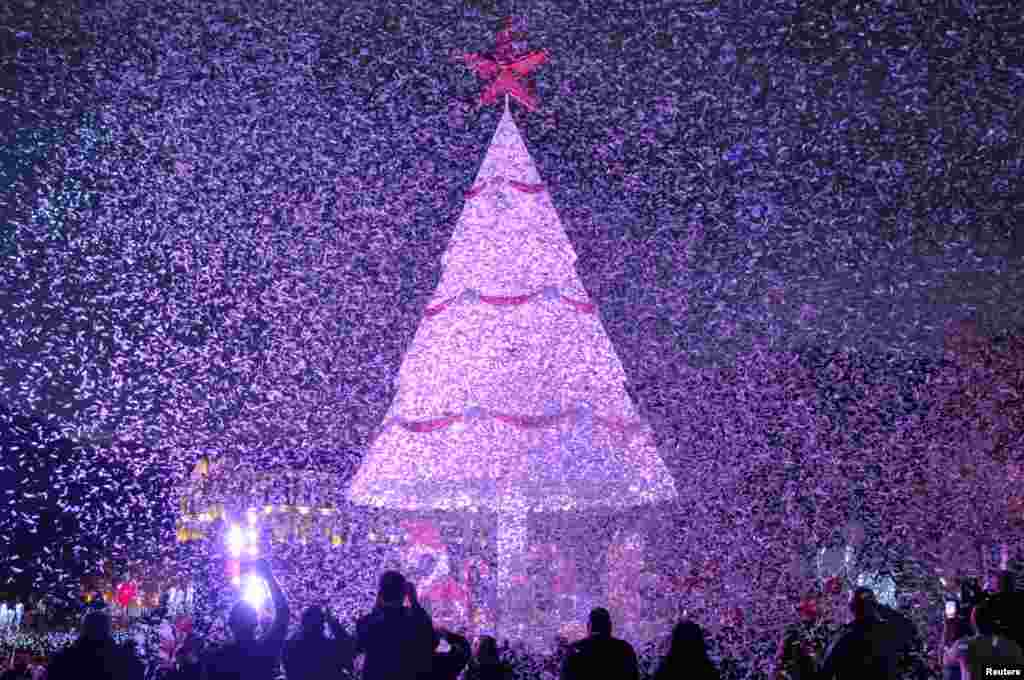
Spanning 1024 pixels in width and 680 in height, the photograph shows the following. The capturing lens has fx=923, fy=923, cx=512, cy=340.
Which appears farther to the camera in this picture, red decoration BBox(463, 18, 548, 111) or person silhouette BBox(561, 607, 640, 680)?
red decoration BBox(463, 18, 548, 111)

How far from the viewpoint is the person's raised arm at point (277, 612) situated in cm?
539

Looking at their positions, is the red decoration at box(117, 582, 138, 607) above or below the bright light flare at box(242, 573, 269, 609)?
below

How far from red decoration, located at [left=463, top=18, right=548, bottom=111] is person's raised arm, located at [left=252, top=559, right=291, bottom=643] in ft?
29.1

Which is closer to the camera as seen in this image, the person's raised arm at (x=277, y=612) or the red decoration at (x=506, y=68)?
the person's raised arm at (x=277, y=612)

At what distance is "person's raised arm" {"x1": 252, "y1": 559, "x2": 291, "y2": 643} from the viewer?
5.39 meters

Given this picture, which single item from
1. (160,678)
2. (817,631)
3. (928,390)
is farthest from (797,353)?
(160,678)

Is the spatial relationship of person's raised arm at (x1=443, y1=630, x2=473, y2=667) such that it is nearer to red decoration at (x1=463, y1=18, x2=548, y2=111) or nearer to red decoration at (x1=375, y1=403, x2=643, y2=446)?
red decoration at (x1=375, y1=403, x2=643, y2=446)

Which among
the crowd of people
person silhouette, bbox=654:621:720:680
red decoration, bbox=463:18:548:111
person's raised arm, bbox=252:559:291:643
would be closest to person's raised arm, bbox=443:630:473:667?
the crowd of people

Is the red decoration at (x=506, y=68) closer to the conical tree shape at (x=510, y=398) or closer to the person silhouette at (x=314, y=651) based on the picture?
A: the conical tree shape at (x=510, y=398)

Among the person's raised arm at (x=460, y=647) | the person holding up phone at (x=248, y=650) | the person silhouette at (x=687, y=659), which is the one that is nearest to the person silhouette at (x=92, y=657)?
the person holding up phone at (x=248, y=650)

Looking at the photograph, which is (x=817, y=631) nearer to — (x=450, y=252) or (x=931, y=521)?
(x=450, y=252)

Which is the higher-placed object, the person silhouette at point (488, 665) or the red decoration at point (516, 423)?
the red decoration at point (516, 423)

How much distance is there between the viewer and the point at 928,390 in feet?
96.2

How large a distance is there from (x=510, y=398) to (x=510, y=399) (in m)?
0.01
